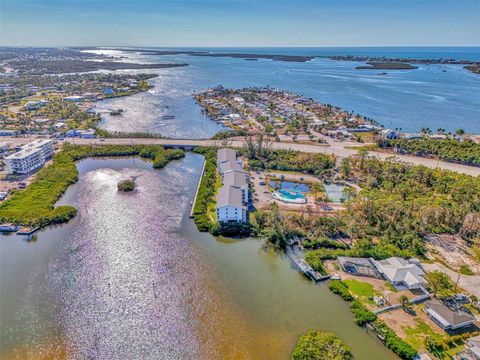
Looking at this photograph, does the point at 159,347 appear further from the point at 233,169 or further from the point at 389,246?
the point at 233,169

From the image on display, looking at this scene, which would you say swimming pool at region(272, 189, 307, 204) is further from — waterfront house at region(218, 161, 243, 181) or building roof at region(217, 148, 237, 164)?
building roof at region(217, 148, 237, 164)

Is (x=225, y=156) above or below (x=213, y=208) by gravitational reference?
above

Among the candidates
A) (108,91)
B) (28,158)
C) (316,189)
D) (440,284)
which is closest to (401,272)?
(440,284)

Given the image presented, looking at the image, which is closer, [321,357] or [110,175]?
[321,357]

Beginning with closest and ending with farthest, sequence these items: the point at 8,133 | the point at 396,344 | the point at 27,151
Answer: the point at 396,344 → the point at 27,151 → the point at 8,133

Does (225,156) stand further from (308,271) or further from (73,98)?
(73,98)

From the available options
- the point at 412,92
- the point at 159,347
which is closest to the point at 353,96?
the point at 412,92

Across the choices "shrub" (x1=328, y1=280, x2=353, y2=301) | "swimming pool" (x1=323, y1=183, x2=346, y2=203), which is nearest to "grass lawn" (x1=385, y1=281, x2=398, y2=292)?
"shrub" (x1=328, y1=280, x2=353, y2=301)
